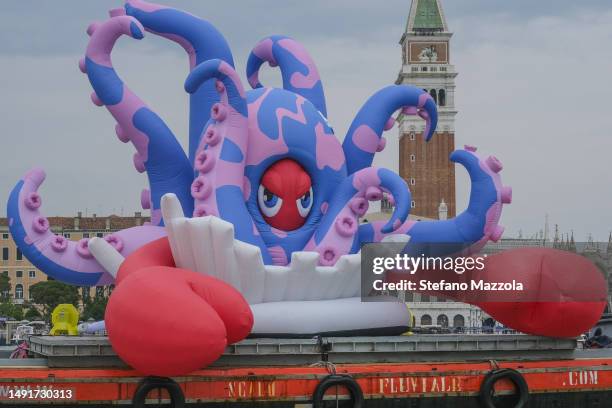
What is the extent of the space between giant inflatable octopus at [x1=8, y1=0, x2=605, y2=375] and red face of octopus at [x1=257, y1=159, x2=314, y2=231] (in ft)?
0.09

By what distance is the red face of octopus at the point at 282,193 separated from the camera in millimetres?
23578

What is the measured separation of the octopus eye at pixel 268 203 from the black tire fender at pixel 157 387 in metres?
5.32

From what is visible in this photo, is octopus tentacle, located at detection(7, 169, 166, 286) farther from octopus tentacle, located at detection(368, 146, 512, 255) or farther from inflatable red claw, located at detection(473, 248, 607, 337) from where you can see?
inflatable red claw, located at detection(473, 248, 607, 337)

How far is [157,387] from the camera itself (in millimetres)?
19453

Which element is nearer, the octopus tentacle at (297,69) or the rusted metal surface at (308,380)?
the rusted metal surface at (308,380)

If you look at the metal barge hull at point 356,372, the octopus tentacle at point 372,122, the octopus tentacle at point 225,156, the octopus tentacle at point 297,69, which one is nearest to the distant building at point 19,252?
the octopus tentacle at point 297,69

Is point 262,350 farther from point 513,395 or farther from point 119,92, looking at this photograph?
point 119,92

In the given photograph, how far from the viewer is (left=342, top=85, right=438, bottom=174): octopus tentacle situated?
83.4 ft

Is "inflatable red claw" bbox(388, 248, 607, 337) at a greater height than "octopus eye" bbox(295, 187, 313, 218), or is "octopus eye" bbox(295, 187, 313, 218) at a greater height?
"octopus eye" bbox(295, 187, 313, 218)

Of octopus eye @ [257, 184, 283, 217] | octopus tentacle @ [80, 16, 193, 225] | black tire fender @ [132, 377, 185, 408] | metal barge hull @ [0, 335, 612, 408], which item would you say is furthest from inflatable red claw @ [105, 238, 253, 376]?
octopus tentacle @ [80, 16, 193, 225]

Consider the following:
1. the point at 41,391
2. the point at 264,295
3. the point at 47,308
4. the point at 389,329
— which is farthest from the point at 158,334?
the point at 47,308

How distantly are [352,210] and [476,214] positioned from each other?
2.90 meters

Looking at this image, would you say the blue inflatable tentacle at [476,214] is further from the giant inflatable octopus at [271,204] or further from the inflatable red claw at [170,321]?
the inflatable red claw at [170,321]

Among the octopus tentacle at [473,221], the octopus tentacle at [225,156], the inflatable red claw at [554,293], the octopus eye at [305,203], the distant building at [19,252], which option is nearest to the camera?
the inflatable red claw at [554,293]
